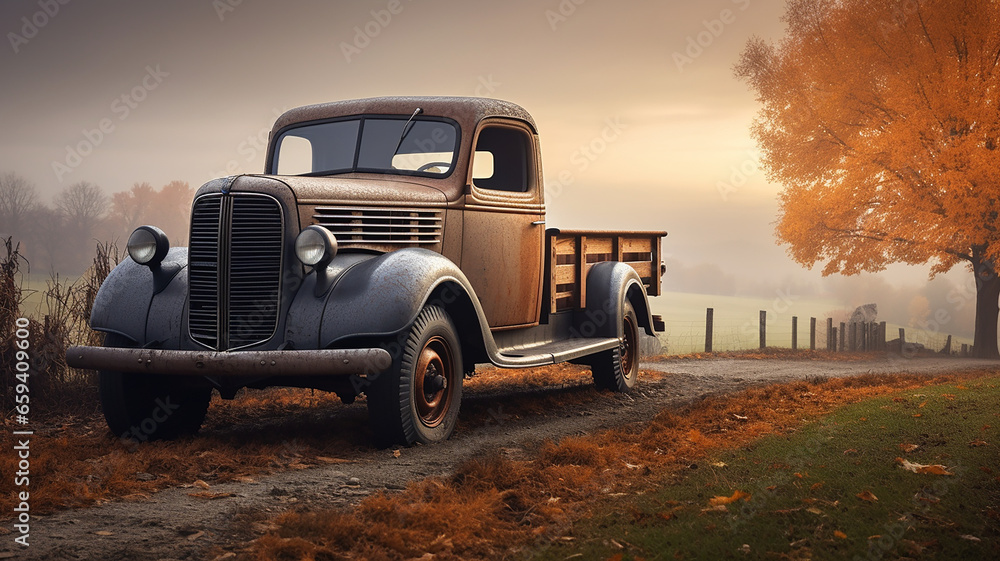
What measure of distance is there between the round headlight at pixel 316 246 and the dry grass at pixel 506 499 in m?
1.66

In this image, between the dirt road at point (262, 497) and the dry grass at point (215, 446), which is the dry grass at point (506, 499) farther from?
the dry grass at point (215, 446)

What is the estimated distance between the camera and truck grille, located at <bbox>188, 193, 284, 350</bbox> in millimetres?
5777

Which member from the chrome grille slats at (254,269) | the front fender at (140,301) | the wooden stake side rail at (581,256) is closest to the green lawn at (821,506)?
the chrome grille slats at (254,269)

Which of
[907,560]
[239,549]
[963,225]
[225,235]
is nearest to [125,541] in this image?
[239,549]

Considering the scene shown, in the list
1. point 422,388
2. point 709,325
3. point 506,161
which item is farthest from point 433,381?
point 709,325

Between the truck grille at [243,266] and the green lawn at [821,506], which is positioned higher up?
the truck grille at [243,266]

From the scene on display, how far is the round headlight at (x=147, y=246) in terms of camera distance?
6184 millimetres

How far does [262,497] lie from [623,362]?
5.84m

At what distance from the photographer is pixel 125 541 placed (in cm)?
370

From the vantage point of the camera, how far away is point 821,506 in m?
4.20

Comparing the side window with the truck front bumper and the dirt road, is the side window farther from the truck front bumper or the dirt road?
the truck front bumper

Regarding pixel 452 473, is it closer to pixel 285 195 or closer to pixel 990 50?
pixel 285 195

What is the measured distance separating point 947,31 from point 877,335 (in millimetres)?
8538

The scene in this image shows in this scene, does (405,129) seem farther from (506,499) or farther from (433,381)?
(506,499)
